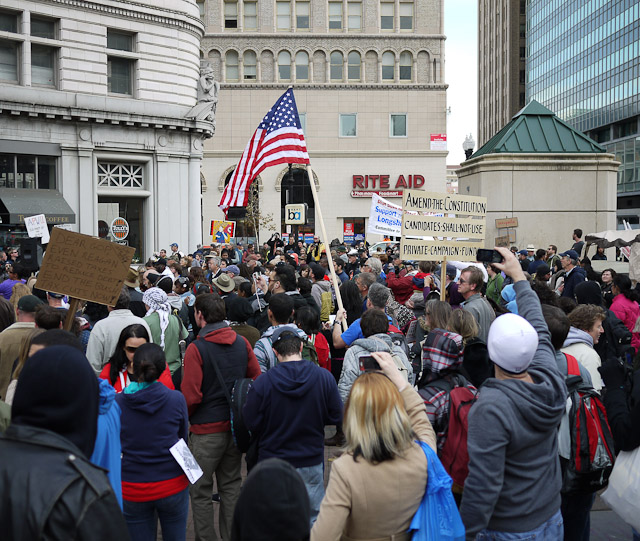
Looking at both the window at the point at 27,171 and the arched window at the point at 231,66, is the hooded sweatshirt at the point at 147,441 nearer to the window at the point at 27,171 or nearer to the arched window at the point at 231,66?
the window at the point at 27,171

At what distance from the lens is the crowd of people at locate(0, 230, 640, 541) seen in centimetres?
234

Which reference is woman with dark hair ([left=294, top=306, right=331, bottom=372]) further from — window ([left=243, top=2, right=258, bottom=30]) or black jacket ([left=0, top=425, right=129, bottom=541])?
window ([left=243, top=2, right=258, bottom=30])

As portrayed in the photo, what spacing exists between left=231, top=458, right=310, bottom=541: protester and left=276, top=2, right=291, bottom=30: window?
5152 cm

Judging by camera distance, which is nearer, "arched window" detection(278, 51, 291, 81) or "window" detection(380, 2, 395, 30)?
"arched window" detection(278, 51, 291, 81)

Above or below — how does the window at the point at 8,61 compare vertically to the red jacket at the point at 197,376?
above

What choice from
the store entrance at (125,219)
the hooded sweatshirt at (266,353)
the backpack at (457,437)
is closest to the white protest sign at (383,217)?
the hooded sweatshirt at (266,353)

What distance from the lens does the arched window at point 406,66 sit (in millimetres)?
50688

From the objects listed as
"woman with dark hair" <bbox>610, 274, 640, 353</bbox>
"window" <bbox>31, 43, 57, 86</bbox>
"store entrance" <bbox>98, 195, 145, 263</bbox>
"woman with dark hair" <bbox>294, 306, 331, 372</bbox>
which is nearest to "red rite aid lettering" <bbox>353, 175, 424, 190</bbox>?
"store entrance" <bbox>98, 195, 145, 263</bbox>

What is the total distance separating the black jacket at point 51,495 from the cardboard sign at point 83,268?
137 inches

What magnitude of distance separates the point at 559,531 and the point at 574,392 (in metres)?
1.08

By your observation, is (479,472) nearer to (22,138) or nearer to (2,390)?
(2,390)

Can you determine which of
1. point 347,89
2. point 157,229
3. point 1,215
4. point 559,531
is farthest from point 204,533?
point 347,89

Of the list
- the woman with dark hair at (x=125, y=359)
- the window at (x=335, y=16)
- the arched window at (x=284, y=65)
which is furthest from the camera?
the window at (x=335, y=16)

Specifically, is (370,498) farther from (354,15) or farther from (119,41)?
(354,15)
